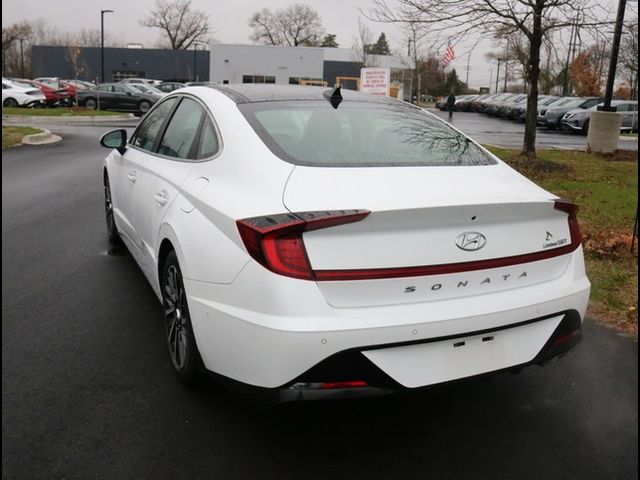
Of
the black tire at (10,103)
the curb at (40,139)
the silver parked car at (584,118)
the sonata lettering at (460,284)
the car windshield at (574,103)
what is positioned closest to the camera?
the sonata lettering at (460,284)

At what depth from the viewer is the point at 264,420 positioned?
2.93 m

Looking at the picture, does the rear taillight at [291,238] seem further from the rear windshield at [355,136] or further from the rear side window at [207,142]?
the rear side window at [207,142]

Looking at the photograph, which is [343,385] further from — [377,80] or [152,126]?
[377,80]

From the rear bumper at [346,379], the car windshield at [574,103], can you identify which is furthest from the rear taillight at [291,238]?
the car windshield at [574,103]

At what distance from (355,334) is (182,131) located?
2.09 metres

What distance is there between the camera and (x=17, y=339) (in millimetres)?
3668

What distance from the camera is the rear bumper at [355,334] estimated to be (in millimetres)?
2320

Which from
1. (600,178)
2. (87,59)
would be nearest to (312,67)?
(87,59)

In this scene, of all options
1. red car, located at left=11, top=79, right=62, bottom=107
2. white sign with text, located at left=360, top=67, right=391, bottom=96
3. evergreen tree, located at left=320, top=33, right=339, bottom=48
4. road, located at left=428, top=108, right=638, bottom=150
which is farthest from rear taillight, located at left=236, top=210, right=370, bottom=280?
evergreen tree, located at left=320, top=33, right=339, bottom=48

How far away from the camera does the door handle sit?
11.3 ft

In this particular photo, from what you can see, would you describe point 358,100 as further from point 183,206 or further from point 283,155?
point 183,206

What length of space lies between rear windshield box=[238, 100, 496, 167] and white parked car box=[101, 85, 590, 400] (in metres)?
0.02

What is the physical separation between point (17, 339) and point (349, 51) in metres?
77.6

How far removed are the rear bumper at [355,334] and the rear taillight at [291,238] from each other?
43 mm
